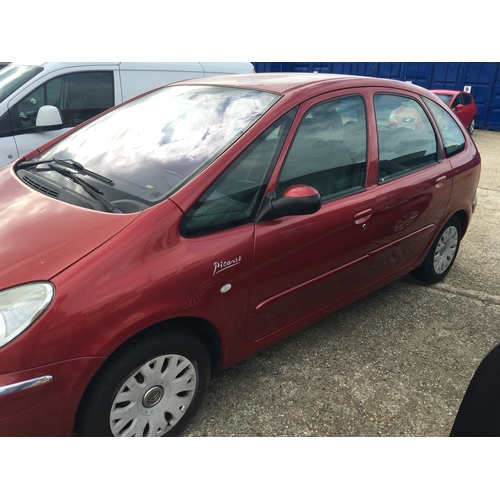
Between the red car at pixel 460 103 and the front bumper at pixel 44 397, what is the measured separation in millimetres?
12446

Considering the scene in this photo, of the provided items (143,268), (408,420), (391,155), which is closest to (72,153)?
(143,268)

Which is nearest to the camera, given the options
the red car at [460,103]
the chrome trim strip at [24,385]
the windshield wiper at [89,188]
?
the chrome trim strip at [24,385]

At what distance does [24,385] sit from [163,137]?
4.60 ft

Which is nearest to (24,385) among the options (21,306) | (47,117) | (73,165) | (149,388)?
(21,306)

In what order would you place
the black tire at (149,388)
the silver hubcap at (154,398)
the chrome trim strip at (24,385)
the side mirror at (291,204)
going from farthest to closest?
the side mirror at (291,204), the silver hubcap at (154,398), the black tire at (149,388), the chrome trim strip at (24,385)

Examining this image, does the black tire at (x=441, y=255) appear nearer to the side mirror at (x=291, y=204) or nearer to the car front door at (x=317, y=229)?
the car front door at (x=317, y=229)

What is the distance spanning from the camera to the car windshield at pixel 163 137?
6.89 ft

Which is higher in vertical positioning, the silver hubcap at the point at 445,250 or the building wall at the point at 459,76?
the silver hubcap at the point at 445,250

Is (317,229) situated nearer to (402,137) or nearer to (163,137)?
(163,137)

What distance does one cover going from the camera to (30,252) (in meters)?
1.72

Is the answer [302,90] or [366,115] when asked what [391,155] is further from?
[302,90]

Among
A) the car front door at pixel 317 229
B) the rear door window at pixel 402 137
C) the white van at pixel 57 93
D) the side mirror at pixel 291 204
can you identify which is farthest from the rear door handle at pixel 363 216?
the white van at pixel 57 93

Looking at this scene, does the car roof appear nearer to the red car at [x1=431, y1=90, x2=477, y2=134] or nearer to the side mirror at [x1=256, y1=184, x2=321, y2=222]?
the side mirror at [x1=256, y1=184, x2=321, y2=222]

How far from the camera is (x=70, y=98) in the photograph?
15.7ft
